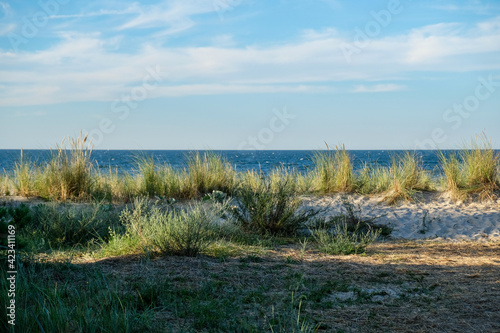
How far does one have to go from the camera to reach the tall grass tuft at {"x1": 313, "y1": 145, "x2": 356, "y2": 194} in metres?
11.7

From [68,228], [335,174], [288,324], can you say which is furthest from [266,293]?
[335,174]

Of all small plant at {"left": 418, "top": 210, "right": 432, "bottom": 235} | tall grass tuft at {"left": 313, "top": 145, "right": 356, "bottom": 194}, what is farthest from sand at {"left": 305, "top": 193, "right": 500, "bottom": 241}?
tall grass tuft at {"left": 313, "top": 145, "right": 356, "bottom": 194}

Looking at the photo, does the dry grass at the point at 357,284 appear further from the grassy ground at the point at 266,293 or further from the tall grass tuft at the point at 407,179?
the tall grass tuft at the point at 407,179

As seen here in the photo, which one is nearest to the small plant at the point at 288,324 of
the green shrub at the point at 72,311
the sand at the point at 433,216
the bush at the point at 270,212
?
the green shrub at the point at 72,311

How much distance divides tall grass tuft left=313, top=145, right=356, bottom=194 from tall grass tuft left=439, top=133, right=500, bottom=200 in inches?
89.3

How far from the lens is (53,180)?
10.7 m

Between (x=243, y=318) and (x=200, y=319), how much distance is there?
325 mm

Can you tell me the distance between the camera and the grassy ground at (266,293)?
129 inches

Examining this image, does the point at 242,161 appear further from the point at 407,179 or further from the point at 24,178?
the point at 407,179

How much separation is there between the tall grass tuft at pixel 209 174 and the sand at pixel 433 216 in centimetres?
229

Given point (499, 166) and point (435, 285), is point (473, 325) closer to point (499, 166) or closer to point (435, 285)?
point (435, 285)

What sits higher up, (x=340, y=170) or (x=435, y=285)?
(x=340, y=170)

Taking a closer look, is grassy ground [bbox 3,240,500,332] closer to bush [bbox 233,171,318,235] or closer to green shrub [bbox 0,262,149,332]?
green shrub [bbox 0,262,149,332]

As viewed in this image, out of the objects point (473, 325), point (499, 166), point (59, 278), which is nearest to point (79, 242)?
point (59, 278)
